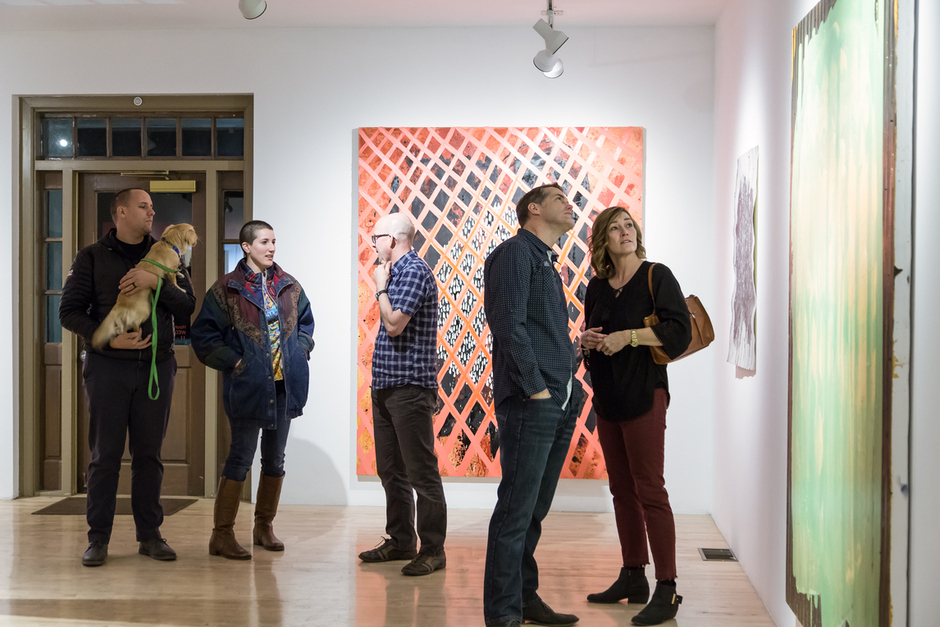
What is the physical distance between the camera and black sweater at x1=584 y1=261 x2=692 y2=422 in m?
2.71

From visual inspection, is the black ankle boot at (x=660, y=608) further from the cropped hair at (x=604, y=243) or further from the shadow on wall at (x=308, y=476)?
the shadow on wall at (x=308, y=476)

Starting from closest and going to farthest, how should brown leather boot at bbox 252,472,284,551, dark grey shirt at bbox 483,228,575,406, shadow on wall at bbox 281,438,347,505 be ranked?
dark grey shirt at bbox 483,228,575,406 < brown leather boot at bbox 252,472,284,551 < shadow on wall at bbox 281,438,347,505

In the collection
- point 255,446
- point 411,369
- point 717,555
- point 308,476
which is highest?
point 411,369

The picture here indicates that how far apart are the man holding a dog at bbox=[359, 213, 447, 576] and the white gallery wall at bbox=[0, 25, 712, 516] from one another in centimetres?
122

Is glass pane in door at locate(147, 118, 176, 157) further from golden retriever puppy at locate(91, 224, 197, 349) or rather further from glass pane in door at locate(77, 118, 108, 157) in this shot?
golden retriever puppy at locate(91, 224, 197, 349)

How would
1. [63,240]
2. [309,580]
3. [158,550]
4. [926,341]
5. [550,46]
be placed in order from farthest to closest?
[63,240], [550,46], [158,550], [309,580], [926,341]

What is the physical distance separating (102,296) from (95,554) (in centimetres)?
113

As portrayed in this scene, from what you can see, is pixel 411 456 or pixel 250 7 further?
pixel 250 7

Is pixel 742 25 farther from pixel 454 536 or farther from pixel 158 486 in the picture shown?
pixel 158 486

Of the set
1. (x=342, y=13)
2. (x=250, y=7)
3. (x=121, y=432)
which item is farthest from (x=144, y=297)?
(x=342, y=13)

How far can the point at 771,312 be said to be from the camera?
2.96 m

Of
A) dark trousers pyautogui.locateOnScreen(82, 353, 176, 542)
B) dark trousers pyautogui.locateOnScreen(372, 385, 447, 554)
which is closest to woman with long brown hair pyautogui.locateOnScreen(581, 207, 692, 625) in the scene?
dark trousers pyautogui.locateOnScreen(372, 385, 447, 554)

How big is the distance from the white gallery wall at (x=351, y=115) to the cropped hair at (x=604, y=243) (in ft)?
5.40

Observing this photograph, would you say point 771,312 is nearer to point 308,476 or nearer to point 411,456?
point 411,456
